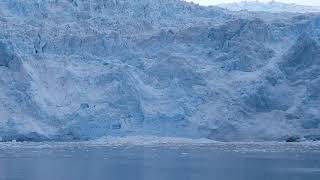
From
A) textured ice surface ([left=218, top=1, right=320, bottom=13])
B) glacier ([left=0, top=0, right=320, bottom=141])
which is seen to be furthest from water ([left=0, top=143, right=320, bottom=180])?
textured ice surface ([left=218, top=1, right=320, bottom=13])

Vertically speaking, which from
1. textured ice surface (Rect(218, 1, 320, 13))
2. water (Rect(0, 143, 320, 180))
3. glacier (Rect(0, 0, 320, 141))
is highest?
textured ice surface (Rect(218, 1, 320, 13))

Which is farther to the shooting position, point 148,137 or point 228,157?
point 148,137

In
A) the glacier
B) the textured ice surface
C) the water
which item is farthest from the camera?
the textured ice surface

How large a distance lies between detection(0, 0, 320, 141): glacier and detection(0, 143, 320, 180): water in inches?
50.2

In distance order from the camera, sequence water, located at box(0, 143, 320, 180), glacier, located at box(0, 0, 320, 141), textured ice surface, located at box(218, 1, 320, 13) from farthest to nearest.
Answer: textured ice surface, located at box(218, 1, 320, 13)
glacier, located at box(0, 0, 320, 141)
water, located at box(0, 143, 320, 180)

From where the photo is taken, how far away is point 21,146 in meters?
21.9

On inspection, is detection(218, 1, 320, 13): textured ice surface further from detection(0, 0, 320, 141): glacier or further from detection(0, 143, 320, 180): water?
detection(0, 143, 320, 180): water

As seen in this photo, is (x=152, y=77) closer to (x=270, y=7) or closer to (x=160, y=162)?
(x=160, y=162)

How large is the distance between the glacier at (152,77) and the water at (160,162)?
1274mm

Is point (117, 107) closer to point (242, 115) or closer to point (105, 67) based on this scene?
point (105, 67)

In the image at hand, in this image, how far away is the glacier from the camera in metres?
23.7

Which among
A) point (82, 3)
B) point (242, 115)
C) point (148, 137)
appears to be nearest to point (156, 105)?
point (148, 137)

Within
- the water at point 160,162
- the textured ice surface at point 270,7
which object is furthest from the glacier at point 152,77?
the textured ice surface at point 270,7

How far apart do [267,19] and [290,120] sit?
288 inches
